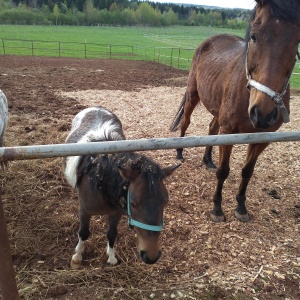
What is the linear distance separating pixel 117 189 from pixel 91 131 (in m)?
1.21

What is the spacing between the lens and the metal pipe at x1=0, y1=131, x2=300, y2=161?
4.68 ft

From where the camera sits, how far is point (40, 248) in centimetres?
313

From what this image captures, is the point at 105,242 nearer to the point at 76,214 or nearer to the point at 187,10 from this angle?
the point at 76,214

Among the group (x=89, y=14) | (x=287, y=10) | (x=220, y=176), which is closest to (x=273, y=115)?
(x=287, y=10)

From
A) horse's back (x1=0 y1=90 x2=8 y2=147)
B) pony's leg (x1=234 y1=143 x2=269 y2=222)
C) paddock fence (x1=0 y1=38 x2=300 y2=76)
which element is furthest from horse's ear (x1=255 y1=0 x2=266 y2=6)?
paddock fence (x1=0 y1=38 x2=300 y2=76)

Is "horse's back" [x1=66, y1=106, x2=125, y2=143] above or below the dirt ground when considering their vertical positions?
above

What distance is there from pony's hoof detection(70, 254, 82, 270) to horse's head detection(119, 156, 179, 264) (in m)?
1.09

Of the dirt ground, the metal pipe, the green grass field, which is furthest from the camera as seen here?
the green grass field

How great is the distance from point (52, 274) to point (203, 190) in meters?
2.52

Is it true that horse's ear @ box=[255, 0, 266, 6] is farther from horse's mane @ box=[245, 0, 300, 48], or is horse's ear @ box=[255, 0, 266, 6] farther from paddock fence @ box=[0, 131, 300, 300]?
paddock fence @ box=[0, 131, 300, 300]

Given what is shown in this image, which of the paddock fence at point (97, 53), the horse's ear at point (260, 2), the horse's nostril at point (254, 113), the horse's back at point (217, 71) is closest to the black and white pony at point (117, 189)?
the horse's nostril at point (254, 113)

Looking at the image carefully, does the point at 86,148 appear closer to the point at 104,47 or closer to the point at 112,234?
the point at 112,234

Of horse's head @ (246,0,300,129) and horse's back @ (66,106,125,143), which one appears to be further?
horse's back @ (66,106,125,143)

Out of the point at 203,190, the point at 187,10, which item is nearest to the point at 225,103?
the point at 203,190
